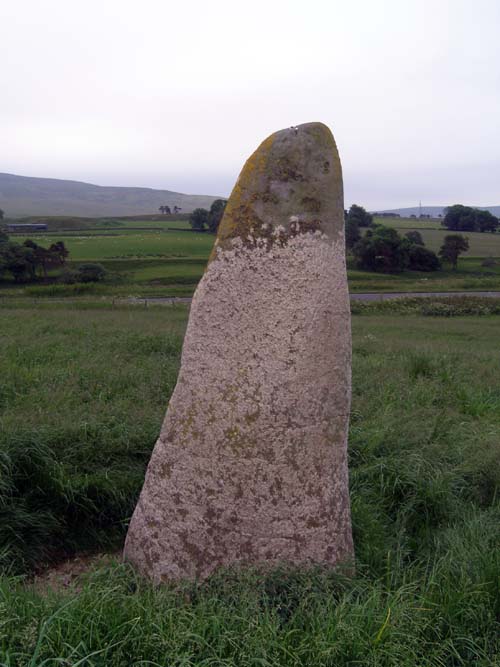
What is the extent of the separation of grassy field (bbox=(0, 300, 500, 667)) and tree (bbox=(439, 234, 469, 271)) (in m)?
49.8

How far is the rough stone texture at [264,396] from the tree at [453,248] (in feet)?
181

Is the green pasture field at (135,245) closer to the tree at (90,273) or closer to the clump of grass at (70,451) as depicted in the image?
the tree at (90,273)

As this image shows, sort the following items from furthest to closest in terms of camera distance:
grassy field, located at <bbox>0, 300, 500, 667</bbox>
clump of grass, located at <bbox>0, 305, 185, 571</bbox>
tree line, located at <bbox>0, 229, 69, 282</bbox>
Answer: tree line, located at <bbox>0, 229, 69, 282</bbox>, clump of grass, located at <bbox>0, 305, 185, 571</bbox>, grassy field, located at <bbox>0, 300, 500, 667</bbox>

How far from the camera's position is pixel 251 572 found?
3695 mm

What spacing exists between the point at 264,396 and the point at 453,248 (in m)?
55.9

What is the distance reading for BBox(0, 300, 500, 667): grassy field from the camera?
285 cm

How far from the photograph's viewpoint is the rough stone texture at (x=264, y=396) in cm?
386

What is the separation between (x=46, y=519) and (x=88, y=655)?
2116 millimetres

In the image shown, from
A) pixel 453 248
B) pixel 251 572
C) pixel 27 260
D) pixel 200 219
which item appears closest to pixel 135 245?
pixel 200 219

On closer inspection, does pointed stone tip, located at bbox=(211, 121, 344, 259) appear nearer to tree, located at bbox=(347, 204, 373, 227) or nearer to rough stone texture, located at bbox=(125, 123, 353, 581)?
rough stone texture, located at bbox=(125, 123, 353, 581)

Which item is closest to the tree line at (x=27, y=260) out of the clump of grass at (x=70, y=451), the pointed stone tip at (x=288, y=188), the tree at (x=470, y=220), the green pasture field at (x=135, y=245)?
the green pasture field at (x=135, y=245)

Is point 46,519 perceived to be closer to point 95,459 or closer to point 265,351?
point 95,459

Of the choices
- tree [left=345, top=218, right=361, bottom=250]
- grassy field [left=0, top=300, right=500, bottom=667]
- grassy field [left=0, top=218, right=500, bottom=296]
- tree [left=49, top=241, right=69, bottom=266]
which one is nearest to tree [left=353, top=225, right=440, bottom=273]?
grassy field [left=0, top=218, right=500, bottom=296]

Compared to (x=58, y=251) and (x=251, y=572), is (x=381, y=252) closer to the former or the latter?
(x=58, y=251)
